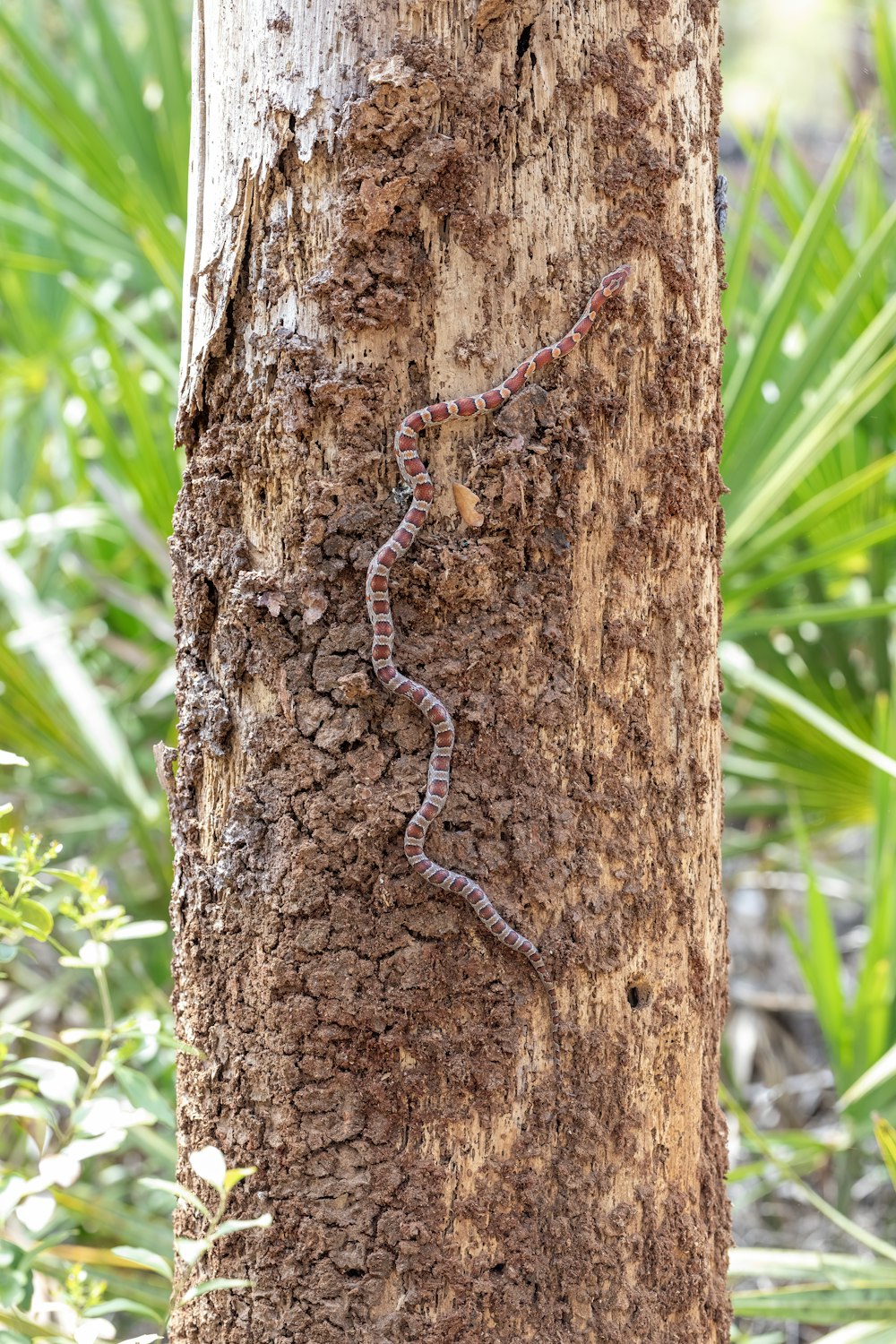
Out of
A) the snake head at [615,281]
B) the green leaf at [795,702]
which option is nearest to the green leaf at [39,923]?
the snake head at [615,281]

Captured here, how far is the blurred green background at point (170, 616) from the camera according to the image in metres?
3.01

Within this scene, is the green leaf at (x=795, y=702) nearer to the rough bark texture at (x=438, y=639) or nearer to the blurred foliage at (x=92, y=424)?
the rough bark texture at (x=438, y=639)

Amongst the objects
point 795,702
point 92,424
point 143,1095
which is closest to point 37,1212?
point 143,1095

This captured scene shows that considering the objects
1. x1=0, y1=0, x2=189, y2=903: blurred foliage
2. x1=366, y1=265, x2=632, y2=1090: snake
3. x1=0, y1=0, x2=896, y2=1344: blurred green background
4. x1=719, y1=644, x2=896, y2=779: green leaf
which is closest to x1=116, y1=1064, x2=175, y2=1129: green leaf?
x1=0, y1=0, x2=896, y2=1344: blurred green background

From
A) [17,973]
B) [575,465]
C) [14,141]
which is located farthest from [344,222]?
[17,973]

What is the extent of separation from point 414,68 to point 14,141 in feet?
10.3

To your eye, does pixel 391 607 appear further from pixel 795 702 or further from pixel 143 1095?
pixel 795 702

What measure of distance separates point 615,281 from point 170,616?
2606 millimetres

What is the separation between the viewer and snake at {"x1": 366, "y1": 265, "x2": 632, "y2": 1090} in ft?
5.16

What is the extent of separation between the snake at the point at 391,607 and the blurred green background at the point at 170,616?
60 centimetres

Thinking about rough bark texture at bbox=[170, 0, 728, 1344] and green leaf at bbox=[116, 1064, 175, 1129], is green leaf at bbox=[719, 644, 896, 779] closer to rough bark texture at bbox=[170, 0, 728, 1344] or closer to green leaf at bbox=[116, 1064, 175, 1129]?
rough bark texture at bbox=[170, 0, 728, 1344]

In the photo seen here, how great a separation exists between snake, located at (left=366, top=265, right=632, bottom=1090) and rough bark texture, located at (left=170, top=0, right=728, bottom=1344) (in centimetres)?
2

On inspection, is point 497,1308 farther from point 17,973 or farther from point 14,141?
point 14,141

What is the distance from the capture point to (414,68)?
5.00 feet
